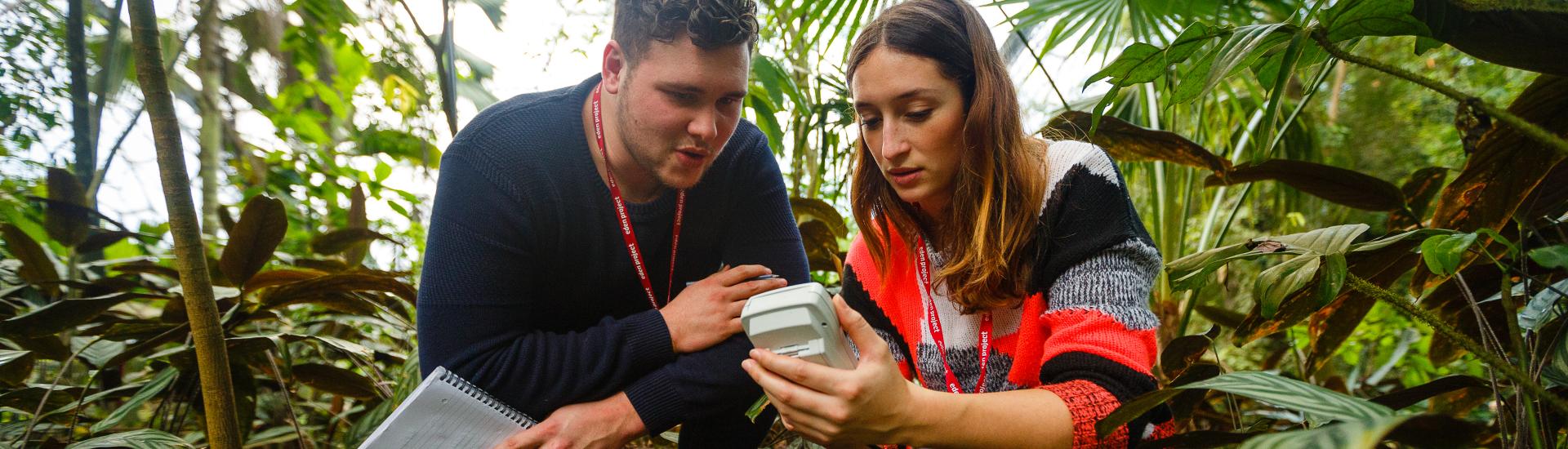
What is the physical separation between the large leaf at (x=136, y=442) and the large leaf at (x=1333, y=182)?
5.03 ft

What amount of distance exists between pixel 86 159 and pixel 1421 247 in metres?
2.46

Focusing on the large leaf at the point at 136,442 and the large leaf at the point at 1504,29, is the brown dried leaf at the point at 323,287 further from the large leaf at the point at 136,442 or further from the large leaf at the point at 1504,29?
the large leaf at the point at 1504,29

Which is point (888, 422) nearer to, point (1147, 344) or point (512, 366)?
point (1147, 344)

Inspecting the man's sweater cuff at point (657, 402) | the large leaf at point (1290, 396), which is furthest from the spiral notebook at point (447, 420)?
the large leaf at point (1290, 396)

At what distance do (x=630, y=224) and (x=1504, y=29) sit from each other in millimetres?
1085

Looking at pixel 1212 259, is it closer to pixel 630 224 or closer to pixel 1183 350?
pixel 1183 350

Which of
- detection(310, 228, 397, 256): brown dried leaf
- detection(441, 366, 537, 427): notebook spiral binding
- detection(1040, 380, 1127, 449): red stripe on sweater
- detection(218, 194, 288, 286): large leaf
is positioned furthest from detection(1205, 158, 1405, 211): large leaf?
detection(310, 228, 397, 256): brown dried leaf

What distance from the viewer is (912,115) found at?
1049 mm

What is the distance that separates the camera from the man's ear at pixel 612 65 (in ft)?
4.30

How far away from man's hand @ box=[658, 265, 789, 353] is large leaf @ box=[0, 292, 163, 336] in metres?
0.84

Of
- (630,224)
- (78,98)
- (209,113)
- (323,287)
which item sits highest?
(78,98)

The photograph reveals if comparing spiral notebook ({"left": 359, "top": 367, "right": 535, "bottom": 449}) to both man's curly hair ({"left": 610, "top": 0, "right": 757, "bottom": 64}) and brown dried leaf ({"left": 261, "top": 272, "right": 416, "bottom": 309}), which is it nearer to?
brown dried leaf ({"left": 261, "top": 272, "right": 416, "bottom": 309})

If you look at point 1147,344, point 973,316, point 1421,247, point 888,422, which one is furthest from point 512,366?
point 1421,247

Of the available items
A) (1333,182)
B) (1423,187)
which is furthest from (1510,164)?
(1423,187)
